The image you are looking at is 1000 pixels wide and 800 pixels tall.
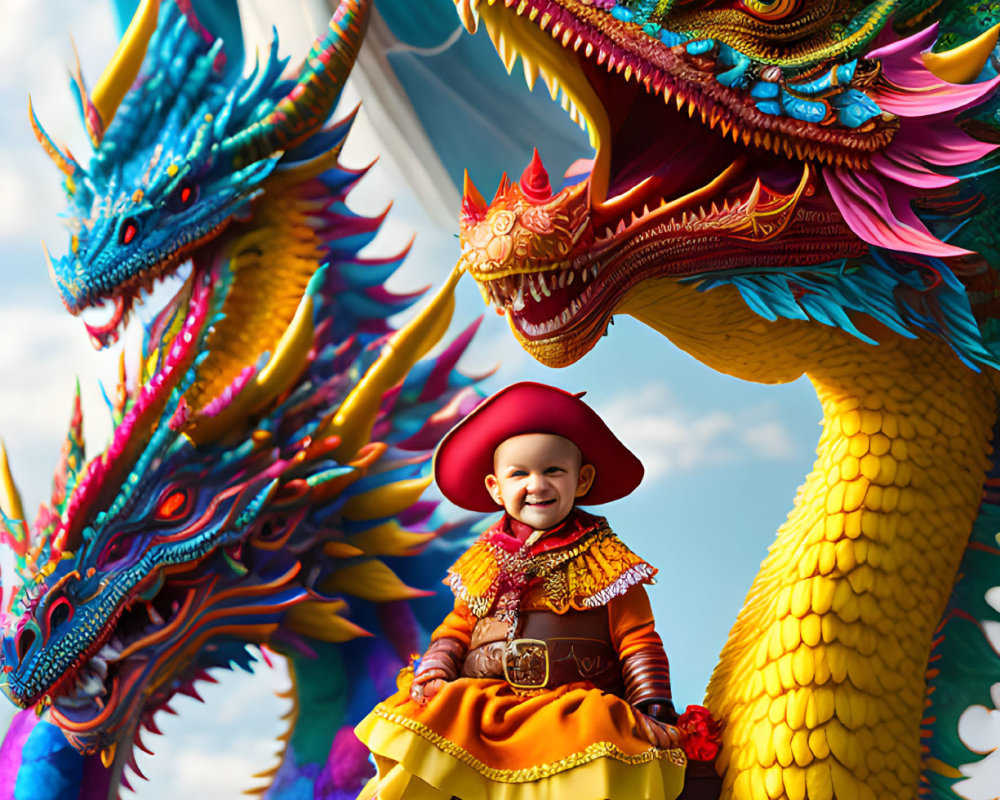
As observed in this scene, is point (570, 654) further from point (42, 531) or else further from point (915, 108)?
point (42, 531)

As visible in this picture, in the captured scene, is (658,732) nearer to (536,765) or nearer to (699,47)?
(536,765)

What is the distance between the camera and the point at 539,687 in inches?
42.1

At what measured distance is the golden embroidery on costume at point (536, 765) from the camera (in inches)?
37.1

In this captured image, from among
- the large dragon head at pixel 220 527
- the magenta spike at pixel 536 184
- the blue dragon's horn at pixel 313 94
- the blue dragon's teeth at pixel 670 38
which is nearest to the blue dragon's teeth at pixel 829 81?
the blue dragon's teeth at pixel 670 38

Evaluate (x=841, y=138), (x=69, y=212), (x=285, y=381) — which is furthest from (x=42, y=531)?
(x=841, y=138)

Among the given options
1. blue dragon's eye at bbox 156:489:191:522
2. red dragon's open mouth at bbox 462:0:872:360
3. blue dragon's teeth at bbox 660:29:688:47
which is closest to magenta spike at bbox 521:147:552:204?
red dragon's open mouth at bbox 462:0:872:360

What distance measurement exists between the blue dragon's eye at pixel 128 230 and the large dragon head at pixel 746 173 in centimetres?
94

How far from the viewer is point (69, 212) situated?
1.78 metres

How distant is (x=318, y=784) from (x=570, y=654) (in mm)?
784

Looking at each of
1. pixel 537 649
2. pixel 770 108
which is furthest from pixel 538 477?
pixel 770 108

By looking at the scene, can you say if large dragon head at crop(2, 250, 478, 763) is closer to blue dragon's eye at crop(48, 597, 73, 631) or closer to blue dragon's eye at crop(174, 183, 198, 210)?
blue dragon's eye at crop(48, 597, 73, 631)

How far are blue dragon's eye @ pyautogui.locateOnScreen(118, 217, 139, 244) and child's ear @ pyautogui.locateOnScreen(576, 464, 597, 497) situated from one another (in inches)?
38.2

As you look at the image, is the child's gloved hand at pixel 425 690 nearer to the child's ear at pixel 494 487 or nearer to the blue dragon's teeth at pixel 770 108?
the child's ear at pixel 494 487

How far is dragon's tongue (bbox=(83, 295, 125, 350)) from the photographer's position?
1.80 meters
